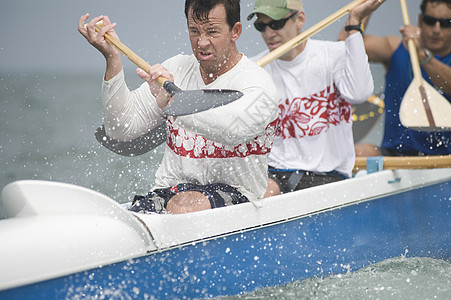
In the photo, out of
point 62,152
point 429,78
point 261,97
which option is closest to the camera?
point 261,97

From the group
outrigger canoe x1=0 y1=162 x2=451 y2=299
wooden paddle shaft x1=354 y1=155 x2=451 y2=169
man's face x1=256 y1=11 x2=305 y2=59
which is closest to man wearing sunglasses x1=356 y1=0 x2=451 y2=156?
wooden paddle shaft x1=354 y1=155 x2=451 y2=169

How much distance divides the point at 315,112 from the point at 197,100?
127cm

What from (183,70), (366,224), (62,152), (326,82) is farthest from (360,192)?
(62,152)

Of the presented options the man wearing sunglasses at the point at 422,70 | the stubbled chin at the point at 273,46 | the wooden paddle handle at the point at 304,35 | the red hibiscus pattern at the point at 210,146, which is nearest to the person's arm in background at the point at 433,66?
the man wearing sunglasses at the point at 422,70

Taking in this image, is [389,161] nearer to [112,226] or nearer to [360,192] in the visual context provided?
[360,192]

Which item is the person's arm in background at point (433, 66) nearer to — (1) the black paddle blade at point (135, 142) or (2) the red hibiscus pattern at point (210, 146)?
(2) the red hibiscus pattern at point (210, 146)

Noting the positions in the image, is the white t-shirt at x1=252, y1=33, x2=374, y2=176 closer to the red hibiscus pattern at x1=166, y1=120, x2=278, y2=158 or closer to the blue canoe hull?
the blue canoe hull

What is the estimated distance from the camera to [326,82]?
3826 mm

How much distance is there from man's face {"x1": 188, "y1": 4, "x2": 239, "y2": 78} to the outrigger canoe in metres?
0.63

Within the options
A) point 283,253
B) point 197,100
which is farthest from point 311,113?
point 197,100

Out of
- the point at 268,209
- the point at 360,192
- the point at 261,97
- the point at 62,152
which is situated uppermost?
the point at 261,97

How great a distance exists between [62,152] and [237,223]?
14742mm

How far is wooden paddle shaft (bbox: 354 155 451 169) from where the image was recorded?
378cm

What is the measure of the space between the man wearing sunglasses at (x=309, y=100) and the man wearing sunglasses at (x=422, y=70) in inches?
35.2
